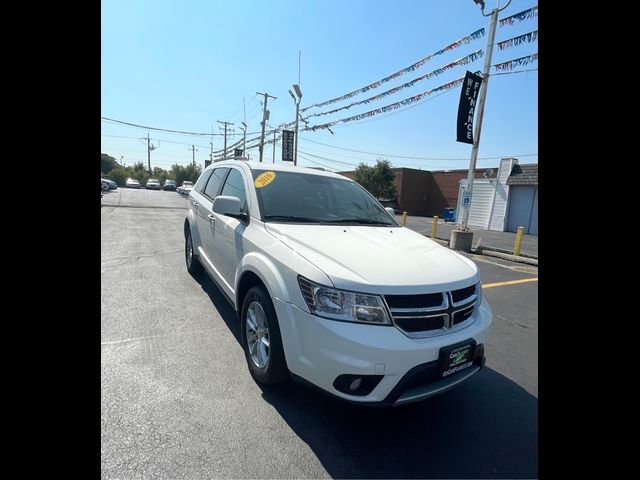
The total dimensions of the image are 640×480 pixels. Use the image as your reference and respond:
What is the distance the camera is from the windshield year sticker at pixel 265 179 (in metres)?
3.30

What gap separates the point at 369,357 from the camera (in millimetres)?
1872

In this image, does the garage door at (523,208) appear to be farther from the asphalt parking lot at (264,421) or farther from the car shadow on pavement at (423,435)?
the car shadow on pavement at (423,435)

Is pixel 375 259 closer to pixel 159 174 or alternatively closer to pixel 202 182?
pixel 202 182

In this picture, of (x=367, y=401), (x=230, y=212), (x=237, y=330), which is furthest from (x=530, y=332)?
(x=230, y=212)

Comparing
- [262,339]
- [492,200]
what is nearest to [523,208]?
[492,200]

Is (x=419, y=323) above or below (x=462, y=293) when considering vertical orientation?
below

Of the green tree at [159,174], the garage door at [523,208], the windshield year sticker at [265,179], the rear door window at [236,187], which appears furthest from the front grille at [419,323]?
the green tree at [159,174]

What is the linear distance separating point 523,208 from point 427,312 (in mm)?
22259

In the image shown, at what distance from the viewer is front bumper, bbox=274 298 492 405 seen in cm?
188

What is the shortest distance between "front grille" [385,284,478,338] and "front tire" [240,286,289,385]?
2.74 feet
